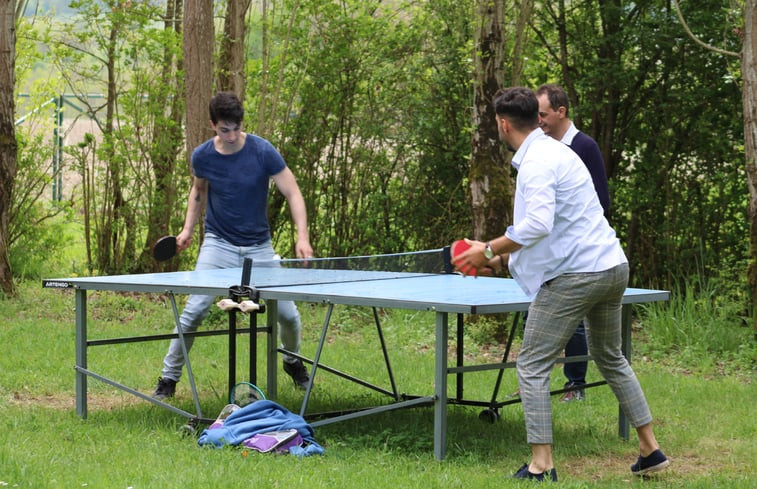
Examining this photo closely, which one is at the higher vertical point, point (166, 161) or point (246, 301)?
point (166, 161)

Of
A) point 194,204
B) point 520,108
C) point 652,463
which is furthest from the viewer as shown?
point 194,204

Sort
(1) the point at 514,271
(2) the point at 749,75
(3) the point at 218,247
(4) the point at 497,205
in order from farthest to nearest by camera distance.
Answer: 1. (4) the point at 497,205
2. (2) the point at 749,75
3. (3) the point at 218,247
4. (1) the point at 514,271

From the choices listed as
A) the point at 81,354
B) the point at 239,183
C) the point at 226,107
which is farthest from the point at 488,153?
the point at 81,354

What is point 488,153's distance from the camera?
1002 cm

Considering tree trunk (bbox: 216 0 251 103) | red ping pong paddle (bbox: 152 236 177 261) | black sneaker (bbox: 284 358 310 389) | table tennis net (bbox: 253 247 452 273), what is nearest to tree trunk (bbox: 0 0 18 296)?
tree trunk (bbox: 216 0 251 103)

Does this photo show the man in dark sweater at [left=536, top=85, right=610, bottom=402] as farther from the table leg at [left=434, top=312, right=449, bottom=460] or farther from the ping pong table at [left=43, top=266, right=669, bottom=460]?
the table leg at [left=434, top=312, right=449, bottom=460]

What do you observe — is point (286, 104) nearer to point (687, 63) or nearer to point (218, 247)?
point (687, 63)

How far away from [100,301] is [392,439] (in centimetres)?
631

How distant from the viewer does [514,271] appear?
16.3 feet

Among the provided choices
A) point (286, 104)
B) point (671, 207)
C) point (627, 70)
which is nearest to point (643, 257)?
point (671, 207)

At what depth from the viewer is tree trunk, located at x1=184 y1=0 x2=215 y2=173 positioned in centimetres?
1072

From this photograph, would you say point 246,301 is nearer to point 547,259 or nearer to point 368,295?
point 368,295

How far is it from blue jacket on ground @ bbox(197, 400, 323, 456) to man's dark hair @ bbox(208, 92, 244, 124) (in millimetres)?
1883

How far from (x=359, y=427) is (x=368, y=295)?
1339 millimetres
